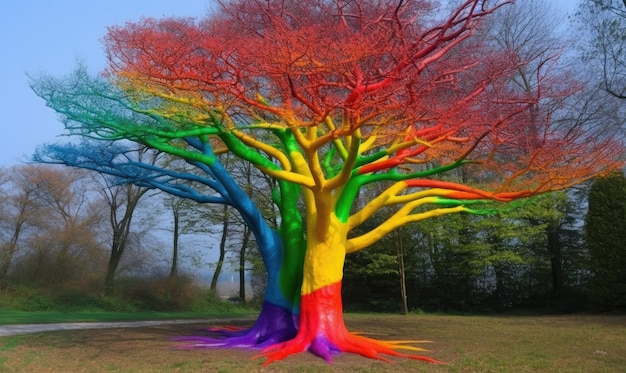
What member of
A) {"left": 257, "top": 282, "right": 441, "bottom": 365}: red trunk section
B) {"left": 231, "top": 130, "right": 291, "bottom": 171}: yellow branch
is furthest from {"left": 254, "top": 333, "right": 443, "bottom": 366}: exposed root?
{"left": 231, "top": 130, "right": 291, "bottom": 171}: yellow branch

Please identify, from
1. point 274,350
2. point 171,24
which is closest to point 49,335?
point 274,350

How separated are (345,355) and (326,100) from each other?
4.69 meters

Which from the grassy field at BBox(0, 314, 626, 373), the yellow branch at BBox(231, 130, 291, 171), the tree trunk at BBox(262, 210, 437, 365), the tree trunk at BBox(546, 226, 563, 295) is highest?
the yellow branch at BBox(231, 130, 291, 171)

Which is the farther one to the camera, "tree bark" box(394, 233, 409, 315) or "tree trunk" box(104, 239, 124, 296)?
"tree trunk" box(104, 239, 124, 296)

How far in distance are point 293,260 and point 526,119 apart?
6387 millimetres

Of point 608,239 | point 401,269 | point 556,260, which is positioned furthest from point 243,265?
point 608,239

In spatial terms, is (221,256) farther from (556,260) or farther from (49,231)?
(556,260)

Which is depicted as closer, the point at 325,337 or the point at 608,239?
the point at 325,337

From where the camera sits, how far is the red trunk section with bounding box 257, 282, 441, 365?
33.4ft

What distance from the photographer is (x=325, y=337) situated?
1067 centimetres

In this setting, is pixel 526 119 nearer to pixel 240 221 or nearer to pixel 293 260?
pixel 293 260

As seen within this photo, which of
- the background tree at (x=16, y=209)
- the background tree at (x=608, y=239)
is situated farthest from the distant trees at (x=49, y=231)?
the background tree at (x=608, y=239)

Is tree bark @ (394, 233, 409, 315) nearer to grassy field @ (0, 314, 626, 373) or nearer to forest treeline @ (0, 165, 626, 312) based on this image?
forest treeline @ (0, 165, 626, 312)

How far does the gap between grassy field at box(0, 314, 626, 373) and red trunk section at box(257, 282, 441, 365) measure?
31 centimetres
